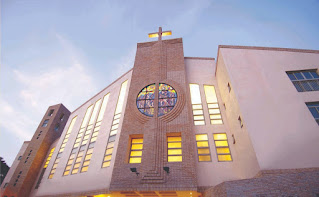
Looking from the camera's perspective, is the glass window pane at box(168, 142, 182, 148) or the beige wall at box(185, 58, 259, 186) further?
the glass window pane at box(168, 142, 182, 148)

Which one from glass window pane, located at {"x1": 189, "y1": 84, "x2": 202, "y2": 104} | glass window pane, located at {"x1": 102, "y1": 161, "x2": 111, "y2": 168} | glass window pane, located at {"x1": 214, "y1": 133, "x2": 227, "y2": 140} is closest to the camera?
glass window pane, located at {"x1": 214, "y1": 133, "x2": 227, "y2": 140}

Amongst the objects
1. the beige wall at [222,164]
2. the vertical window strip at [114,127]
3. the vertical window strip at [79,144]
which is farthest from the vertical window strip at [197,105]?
the vertical window strip at [79,144]

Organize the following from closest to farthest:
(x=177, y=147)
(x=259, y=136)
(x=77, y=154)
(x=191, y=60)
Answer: (x=259, y=136) < (x=177, y=147) < (x=77, y=154) < (x=191, y=60)

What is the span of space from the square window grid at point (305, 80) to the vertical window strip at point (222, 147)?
5.61 meters

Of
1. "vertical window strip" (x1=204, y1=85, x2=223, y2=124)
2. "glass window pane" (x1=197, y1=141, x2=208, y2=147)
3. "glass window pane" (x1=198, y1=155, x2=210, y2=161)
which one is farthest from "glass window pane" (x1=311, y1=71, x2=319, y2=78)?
"glass window pane" (x1=198, y1=155, x2=210, y2=161)

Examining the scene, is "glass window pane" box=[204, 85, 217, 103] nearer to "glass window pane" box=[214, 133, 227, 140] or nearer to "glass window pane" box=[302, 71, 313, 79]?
"glass window pane" box=[214, 133, 227, 140]

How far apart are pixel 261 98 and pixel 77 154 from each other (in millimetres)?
16150

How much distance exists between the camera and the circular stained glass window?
42.6ft

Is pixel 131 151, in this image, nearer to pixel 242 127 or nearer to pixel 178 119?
pixel 178 119

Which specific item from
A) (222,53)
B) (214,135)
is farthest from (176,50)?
(214,135)

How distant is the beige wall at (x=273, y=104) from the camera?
8398 mm

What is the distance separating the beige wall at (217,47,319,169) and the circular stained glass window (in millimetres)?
4220

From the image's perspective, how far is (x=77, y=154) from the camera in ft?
53.9

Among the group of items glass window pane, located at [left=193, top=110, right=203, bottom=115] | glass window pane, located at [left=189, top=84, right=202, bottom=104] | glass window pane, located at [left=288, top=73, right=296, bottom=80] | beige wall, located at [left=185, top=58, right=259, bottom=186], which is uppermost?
glass window pane, located at [left=189, top=84, right=202, bottom=104]
